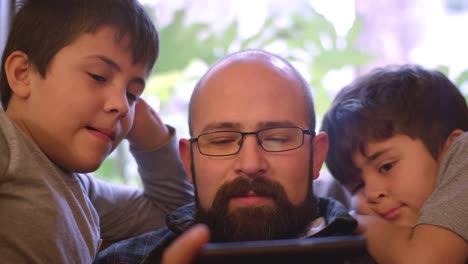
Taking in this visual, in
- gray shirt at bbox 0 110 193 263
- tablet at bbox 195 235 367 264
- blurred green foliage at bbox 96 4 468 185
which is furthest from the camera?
blurred green foliage at bbox 96 4 468 185

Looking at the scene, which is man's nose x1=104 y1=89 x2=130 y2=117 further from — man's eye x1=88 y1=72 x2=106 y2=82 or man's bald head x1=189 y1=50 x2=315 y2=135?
man's bald head x1=189 y1=50 x2=315 y2=135

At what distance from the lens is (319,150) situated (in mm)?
1213

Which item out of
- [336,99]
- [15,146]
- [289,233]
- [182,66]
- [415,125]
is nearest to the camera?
[15,146]

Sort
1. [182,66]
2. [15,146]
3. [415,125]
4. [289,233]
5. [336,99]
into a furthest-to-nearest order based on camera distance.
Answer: [182,66] < [336,99] < [415,125] < [289,233] < [15,146]

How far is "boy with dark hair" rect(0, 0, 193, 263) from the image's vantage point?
904 mm

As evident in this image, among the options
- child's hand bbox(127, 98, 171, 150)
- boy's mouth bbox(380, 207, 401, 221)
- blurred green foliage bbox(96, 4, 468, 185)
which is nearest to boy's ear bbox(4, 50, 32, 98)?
child's hand bbox(127, 98, 171, 150)

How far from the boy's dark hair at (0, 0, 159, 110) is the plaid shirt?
1.25ft

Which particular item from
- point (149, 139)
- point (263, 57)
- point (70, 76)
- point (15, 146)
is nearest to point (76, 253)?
point (15, 146)

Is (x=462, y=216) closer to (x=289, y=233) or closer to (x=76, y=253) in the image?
(x=289, y=233)

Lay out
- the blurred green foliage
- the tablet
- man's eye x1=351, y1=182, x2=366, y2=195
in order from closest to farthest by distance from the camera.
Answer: the tablet
man's eye x1=351, y1=182, x2=366, y2=195
the blurred green foliage

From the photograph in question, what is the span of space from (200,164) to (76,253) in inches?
12.9

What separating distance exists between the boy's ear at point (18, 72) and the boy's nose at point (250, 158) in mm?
471

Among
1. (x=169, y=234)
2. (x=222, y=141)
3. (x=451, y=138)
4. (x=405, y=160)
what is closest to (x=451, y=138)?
(x=451, y=138)

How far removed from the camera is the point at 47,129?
100 cm
